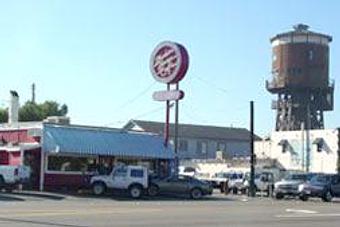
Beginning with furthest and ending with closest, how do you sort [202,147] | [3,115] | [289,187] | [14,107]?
[202,147]
[3,115]
[14,107]
[289,187]

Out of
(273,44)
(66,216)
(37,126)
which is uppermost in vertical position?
(273,44)

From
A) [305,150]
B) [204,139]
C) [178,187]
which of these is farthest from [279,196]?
[204,139]

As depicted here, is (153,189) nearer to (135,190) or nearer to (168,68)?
(135,190)

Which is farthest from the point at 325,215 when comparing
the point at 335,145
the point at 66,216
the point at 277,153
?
the point at 277,153

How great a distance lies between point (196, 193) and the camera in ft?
155

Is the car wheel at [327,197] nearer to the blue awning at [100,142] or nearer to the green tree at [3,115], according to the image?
the blue awning at [100,142]

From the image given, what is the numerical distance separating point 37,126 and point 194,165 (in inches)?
1565

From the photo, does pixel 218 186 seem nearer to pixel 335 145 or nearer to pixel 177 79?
pixel 177 79

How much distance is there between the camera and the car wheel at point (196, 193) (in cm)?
4716

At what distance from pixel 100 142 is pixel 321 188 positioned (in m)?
14.1

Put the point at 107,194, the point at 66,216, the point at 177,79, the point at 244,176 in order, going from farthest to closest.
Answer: the point at 244,176 < the point at 177,79 < the point at 107,194 < the point at 66,216

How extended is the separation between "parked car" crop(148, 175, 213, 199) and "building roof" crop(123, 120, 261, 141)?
50709mm

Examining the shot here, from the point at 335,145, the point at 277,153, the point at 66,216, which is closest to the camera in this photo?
the point at 66,216

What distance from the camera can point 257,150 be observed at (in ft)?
292
